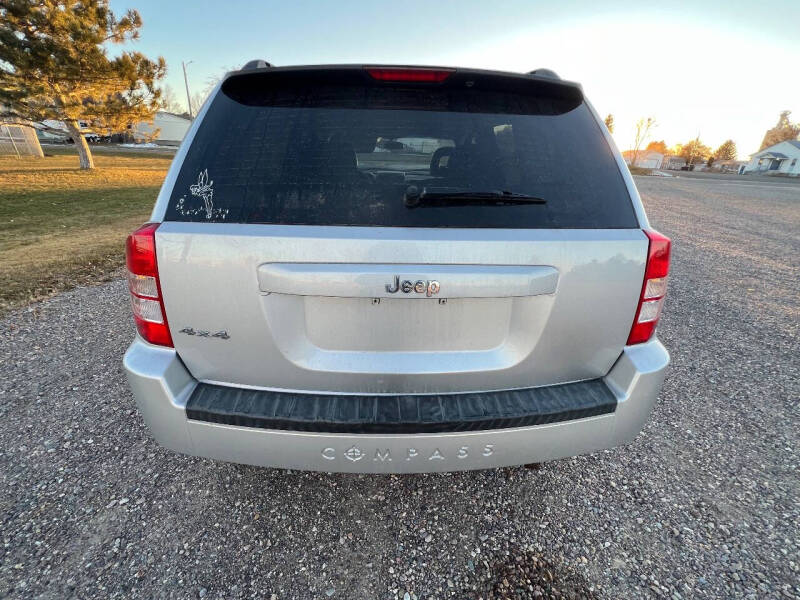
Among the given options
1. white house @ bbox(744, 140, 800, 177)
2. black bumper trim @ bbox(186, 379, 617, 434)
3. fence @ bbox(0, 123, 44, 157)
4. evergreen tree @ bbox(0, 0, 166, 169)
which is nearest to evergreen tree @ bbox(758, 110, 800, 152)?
white house @ bbox(744, 140, 800, 177)

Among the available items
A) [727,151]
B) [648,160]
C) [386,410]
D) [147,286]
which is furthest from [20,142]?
[727,151]

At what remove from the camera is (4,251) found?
579 centimetres

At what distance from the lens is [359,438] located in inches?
55.7

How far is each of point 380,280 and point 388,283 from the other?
3 cm

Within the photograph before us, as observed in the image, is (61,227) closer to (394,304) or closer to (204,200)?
(204,200)

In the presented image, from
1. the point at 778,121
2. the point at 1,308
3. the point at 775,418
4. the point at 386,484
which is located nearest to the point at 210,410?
the point at 386,484

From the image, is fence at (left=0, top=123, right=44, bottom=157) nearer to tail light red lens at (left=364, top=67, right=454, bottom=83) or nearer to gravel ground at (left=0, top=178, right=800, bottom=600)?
gravel ground at (left=0, top=178, right=800, bottom=600)

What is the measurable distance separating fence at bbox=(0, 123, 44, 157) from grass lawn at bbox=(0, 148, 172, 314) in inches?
440

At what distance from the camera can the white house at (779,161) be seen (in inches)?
2370

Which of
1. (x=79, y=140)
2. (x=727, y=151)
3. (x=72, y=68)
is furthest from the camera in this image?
(x=727, y=151)

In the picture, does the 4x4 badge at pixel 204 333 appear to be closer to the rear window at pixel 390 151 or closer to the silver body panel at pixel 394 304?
the silver body panel at pixel 394 304

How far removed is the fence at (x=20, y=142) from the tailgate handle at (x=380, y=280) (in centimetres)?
3157

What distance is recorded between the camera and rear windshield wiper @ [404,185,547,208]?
1392 mm

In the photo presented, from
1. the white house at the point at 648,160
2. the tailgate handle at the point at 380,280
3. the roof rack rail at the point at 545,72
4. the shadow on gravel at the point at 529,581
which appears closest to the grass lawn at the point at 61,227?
the tailgate handle at the point at 380,280
